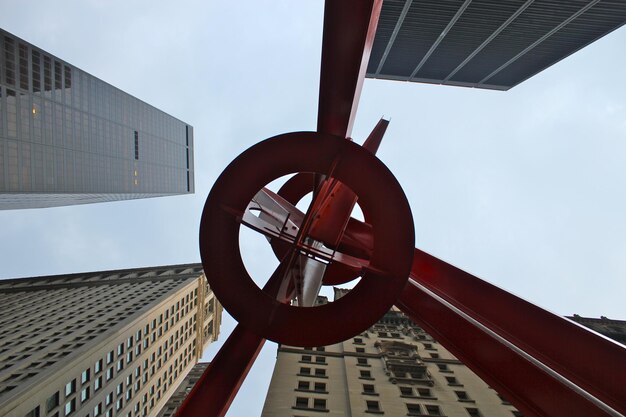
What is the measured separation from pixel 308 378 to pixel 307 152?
25200 millimetres

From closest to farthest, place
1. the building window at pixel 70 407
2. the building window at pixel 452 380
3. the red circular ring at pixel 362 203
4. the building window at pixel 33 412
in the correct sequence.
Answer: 1. the red circular ring at pixel 362 203
2. the building window at pixel 452 380
3. the building window at pixel 33 412
4. the building window at pixel 70 407

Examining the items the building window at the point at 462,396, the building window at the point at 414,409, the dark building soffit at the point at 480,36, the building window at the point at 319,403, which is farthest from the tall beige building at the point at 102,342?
the dark building soffit at the point at 480,36

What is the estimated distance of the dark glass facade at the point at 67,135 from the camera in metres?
56.8

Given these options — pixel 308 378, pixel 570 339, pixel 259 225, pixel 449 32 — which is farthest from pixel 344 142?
pixel 449 32

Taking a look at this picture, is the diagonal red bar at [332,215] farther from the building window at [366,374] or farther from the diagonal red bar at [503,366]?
the building window at [366,374]

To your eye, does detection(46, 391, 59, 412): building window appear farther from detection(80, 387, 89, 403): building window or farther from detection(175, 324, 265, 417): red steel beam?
detection(175, 324, 265, 417): red steel beam

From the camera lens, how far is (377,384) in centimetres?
2873

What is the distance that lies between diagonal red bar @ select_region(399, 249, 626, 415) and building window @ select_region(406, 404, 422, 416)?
1867 cm

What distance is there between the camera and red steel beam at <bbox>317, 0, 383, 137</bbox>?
8.37 m

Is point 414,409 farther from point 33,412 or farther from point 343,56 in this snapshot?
point 33,412

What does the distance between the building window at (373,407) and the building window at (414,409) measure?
2.03m

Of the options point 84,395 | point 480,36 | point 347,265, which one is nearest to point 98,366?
point 84,395

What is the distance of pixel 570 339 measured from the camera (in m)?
6.25

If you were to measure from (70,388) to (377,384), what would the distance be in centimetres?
3271
